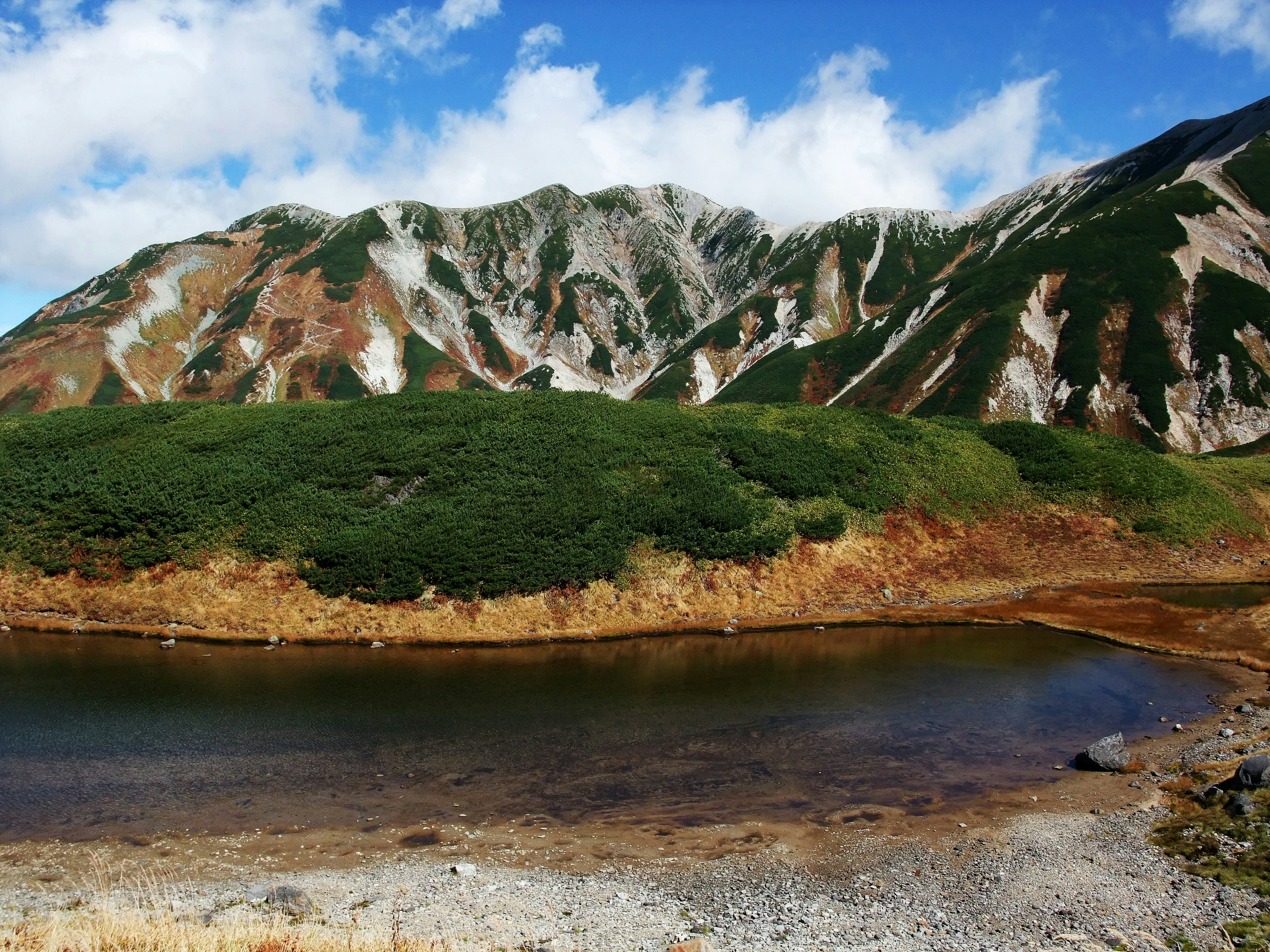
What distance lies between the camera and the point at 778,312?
168500 millimetres

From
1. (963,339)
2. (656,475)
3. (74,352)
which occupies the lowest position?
(656,475)

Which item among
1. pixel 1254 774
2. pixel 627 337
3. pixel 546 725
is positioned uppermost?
pixel 627 337

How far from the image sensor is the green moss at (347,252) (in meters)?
156

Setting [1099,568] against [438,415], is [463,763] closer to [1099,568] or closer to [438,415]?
[438,415]

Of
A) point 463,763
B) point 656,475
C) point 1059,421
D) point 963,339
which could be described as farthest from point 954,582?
point 963,339

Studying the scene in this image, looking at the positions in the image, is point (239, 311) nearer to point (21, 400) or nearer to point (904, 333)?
point (21, 400)

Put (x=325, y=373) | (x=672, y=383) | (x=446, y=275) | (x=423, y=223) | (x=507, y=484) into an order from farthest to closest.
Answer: (x=423, y=223), (x=446, y=275), (x=672, y=383), (x=325, y=373), (x=507, y=484)

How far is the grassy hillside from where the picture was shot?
37938 mm

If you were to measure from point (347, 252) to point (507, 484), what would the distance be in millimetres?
A: 141089

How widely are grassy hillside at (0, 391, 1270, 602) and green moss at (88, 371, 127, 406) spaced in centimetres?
8570

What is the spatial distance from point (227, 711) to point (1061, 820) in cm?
2458

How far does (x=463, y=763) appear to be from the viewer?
2038cm

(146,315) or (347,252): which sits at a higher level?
(347,252)

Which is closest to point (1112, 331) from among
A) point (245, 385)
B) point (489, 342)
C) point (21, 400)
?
point (489, 342)
